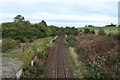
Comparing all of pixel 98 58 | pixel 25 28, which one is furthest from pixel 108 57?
pixel 25 28

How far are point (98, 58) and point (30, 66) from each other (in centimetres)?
537

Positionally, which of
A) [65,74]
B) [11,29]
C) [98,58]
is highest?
[11,29]

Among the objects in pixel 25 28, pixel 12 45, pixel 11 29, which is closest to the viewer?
pixel 12 45

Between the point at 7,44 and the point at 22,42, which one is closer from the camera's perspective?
the point at 7,44

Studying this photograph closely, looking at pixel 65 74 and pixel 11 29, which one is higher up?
pixel 11 29

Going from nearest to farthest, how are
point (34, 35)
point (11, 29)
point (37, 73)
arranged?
1. point (37, 73)
2. point (11, 29)
3. point (34, 35)

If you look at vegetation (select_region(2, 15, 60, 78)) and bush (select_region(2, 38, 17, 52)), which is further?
bush (select_region(2, 38, 17, 52))

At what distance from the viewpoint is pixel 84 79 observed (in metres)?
12.6

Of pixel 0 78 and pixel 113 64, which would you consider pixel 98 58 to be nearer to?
pixel 113 64

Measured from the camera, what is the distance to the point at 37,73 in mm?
13758

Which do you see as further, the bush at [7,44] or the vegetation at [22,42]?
the bush at [7,44]

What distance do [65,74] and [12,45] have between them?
60.0 feet

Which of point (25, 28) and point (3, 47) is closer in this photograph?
point (3, 47)

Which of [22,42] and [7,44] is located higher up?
[7,44]
